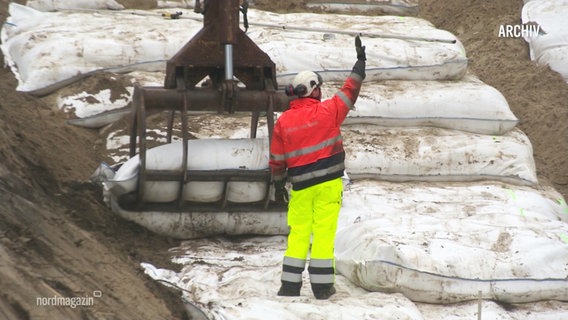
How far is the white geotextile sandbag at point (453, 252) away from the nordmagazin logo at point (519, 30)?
4.50 metres

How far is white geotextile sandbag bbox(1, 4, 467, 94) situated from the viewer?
7.72 m

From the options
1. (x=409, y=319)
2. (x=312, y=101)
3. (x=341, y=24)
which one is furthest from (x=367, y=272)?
(x=341, y=24)

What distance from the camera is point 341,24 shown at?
29.1 ft

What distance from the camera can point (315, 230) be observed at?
5.39 metres

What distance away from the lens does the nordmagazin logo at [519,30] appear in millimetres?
10664

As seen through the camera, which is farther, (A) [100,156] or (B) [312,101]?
(A) [100,156]

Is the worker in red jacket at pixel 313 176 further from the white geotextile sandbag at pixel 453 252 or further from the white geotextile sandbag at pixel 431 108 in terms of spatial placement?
the white geotextile sandbag at pixel 431 108

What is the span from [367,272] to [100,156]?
8.54ft

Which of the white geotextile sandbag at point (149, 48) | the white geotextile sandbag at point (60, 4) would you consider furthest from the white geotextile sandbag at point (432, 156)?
the white geotextile sandbag at point (60, 4)

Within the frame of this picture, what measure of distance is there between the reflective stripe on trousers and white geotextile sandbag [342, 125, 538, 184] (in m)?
1.85

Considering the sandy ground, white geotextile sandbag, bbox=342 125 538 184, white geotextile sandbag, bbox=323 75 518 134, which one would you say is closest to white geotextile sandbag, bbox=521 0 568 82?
the sandy ground

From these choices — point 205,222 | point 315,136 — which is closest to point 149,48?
point 205,222

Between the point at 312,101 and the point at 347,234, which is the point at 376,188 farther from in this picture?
the point at 312,101

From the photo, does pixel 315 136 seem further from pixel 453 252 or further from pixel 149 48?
pixel 149 48
